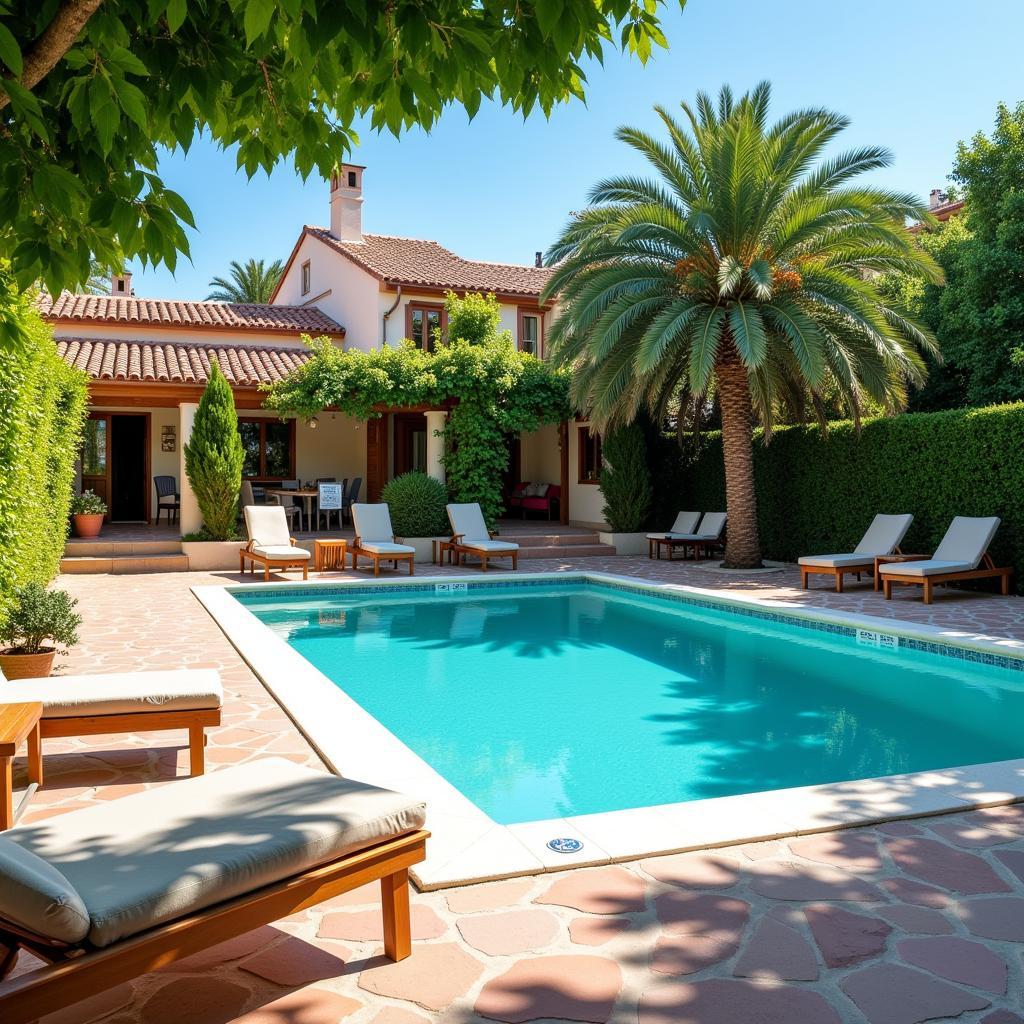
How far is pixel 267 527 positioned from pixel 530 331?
439 inches

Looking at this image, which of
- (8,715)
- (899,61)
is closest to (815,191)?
(899,61)

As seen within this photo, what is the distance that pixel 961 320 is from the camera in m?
18.2

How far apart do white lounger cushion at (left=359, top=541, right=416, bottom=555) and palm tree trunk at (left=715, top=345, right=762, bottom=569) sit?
5.93 meters

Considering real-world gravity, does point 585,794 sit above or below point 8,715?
below

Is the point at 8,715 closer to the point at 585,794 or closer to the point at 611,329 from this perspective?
the point at 585,794

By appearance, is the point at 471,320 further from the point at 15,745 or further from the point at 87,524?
the point at 15,745

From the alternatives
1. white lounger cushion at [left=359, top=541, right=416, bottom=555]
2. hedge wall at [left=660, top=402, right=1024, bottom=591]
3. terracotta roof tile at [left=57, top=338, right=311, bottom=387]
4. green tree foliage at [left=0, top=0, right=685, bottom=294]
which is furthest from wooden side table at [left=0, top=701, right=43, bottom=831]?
terracotta roof tile at [left=57, top=338, right=311, bottom=387]

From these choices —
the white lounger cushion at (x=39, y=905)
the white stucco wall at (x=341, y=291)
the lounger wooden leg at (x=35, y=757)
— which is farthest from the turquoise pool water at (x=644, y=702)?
the white stucco wall at (x=341, y=291)

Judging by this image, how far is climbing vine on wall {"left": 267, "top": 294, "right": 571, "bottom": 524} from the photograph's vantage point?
18.0m

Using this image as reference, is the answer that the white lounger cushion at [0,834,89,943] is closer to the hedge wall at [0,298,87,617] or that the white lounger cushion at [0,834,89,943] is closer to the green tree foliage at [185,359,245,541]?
the hedge wall at [0,298,87,617]

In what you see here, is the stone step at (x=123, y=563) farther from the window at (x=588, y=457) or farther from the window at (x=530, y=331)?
the window at (x=530, y=331)

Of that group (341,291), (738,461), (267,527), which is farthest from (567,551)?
(341,291)

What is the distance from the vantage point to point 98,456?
72.0 ft

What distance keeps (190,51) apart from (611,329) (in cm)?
1203
